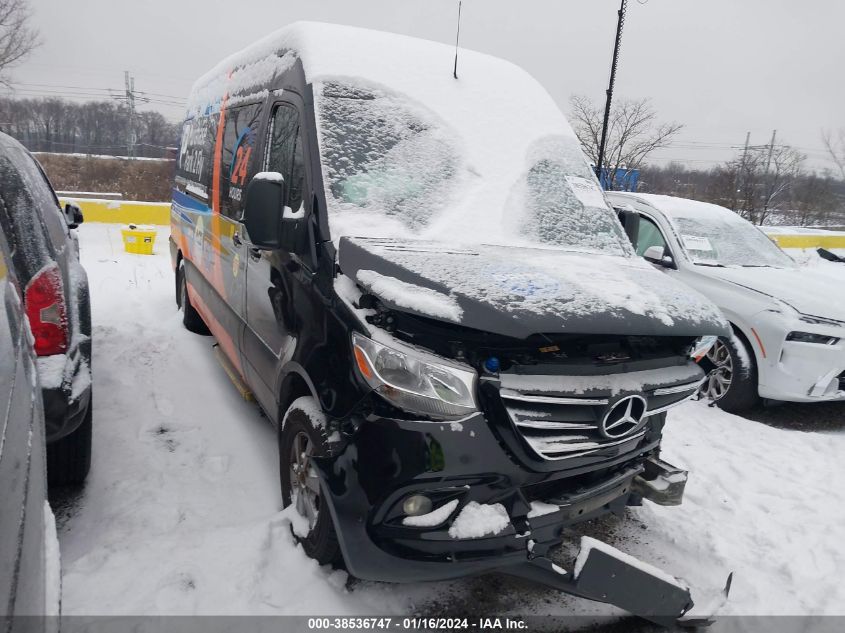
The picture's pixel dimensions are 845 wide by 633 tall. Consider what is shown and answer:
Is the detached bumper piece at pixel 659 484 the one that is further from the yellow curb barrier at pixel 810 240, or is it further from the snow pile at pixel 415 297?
the yellow curb barrier at pixel 810 240

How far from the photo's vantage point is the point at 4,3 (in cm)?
2742

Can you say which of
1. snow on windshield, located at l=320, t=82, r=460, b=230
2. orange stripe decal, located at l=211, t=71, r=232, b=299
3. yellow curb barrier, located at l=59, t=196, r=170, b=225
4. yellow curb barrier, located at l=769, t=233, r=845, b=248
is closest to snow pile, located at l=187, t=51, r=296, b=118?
orange stripe decal, located at l=211, t=71, r=232, b=299

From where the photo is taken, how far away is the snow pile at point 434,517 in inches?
78.2

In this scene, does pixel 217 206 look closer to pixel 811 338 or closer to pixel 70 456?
pixel 70 456

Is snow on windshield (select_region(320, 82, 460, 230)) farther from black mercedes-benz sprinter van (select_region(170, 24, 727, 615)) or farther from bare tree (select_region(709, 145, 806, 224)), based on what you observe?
bare tree (select_region(709, 145, 806, 224))

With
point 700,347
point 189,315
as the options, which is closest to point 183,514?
point 700,347

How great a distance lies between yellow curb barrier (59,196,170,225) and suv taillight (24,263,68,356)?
542 inches

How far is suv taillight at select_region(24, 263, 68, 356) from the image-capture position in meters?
2.50

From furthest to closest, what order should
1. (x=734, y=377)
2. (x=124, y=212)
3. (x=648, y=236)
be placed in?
(x=124, y=212), (x=648, y=236), (x=734, y=377)

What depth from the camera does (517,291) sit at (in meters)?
2.06

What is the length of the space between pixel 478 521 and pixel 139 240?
11143 mm

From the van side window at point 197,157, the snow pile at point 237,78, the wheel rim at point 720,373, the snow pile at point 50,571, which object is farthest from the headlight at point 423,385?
the wheel rim at point 720,373

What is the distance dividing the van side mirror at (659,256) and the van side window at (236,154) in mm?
3932

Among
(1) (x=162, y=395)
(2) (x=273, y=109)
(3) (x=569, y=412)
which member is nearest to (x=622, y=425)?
(3) (x=569, y=412)
